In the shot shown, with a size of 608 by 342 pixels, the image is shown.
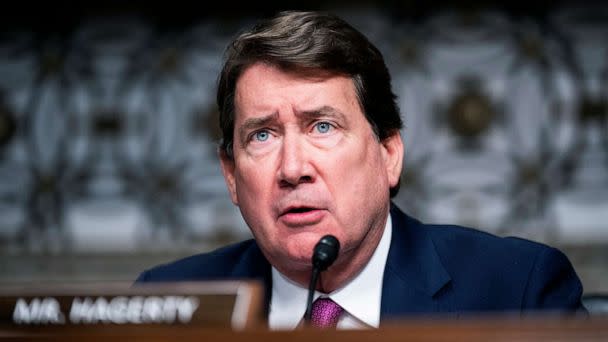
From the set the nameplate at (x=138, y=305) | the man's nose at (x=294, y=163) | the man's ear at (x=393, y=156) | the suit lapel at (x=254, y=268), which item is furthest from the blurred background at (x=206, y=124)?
the nameplate at (x=138, y=305)

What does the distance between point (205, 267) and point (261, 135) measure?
0.55 meters

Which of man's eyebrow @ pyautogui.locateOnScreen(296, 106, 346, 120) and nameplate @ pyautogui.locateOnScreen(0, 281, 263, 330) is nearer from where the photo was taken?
nameplate @ pyautogui.locateOnScreen(0, 281, 263, 330)

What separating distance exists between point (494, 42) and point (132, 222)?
197cm

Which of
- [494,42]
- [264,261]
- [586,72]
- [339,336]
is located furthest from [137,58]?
[339,336]

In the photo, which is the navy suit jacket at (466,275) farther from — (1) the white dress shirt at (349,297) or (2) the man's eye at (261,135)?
(2) the man's eye at (261,135)

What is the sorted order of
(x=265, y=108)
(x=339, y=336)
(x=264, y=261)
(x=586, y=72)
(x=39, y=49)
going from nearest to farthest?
(x=339, y=336), (x=265, y=108), (x=264, y=261), (x=586, y=72), (x=39, y=49)

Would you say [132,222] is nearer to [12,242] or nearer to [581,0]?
[12,242]

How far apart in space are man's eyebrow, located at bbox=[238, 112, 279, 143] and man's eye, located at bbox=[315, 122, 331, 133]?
9cm

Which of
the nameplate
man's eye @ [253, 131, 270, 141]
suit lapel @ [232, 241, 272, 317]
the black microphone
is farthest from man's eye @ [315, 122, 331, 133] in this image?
the nameplate

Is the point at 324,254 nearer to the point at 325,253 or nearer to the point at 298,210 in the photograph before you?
the point at 325,253

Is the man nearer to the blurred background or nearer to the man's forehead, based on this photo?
the man's forehead

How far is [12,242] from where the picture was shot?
14.5ft

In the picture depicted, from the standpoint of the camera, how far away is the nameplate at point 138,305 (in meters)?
1.22

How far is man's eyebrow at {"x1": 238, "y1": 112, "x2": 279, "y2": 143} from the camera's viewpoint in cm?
194
